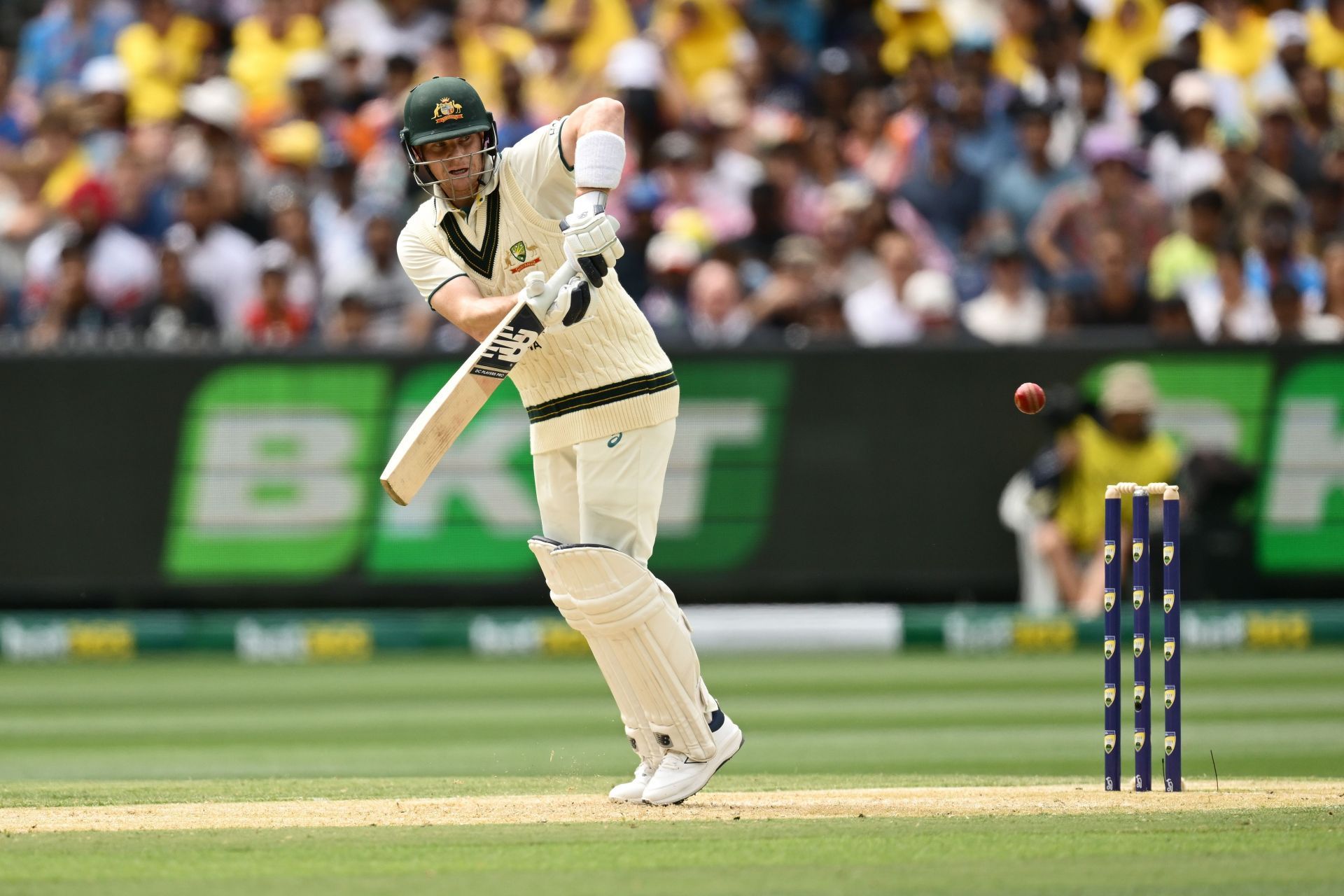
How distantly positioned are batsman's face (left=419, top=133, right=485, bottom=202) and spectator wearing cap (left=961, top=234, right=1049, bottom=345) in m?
5.42

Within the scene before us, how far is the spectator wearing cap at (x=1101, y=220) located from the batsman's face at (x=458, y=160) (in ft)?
19.5

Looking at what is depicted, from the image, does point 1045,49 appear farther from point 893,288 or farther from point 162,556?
point 162,556

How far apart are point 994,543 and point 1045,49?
3211 mm

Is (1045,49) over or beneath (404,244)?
over

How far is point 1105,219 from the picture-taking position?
10.6 m

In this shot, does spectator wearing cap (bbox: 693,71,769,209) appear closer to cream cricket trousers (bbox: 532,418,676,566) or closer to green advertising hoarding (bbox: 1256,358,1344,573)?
green advertising hoarding (bbox: 1256,358,1344,573)

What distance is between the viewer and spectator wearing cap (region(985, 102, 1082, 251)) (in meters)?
10.8

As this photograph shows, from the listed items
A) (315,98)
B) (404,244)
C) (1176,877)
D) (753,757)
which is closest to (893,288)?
(315,98)

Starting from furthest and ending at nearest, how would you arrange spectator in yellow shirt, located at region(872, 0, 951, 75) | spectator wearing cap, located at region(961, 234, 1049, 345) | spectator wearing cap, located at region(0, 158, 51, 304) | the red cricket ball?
spectator in yellow shirt, located at region(872, 0, 951, 75) < spectator wearing cap, located at region(0, 158, 51, 304) < spectator wearing cap, located at region(961, 234, 1049, 345) < the red cricket ball

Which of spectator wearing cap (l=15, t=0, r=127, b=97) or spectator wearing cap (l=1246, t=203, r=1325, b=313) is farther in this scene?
spectator wearing cap (l=15, t=0, r=127, b=97)

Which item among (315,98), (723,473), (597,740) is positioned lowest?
(597,740)

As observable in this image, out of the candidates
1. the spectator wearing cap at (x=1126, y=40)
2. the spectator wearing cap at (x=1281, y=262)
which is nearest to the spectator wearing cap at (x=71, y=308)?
the spectator wearing cap at (x=1126, y=40)

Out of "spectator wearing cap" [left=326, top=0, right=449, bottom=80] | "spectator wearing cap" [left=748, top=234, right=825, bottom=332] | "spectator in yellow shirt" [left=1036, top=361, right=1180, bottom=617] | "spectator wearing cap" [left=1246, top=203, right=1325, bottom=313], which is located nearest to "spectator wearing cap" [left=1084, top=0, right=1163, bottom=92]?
"spectator wearing cap" [left=1246, top=203, right=1325, bottom=313]

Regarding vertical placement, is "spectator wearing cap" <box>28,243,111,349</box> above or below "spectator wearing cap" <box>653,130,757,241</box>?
below
